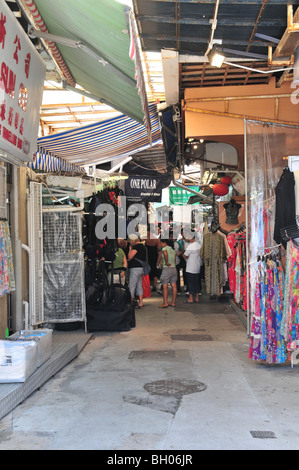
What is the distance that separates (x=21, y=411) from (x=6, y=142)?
2520 millimetres

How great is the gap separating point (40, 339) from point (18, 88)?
2.68 m

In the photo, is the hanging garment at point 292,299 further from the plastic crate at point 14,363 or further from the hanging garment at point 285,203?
the plastic crate at point 14,363

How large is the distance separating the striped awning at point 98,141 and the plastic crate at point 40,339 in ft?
11.2

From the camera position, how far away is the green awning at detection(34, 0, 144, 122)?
378 centimetres

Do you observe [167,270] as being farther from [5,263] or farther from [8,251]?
[5,263]

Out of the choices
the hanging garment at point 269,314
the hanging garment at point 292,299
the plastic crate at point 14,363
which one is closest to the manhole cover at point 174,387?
the hanging garment at point 269,314

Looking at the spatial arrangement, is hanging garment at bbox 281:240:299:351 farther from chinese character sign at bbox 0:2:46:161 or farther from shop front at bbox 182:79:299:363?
chinese character sign at bbox 0:2:46:161

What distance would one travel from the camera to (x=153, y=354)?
698cm

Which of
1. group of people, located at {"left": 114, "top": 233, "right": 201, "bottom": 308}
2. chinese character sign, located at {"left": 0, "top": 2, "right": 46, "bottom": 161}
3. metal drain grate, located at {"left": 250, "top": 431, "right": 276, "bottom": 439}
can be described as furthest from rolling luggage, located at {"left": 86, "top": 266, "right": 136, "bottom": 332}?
metal drain grate, located at {"left": 250, "top": 431, "right": 276, "bottom": 439}

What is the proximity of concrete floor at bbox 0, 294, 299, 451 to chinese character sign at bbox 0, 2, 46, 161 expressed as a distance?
8.35 feet

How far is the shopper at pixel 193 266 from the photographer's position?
12383 mm
